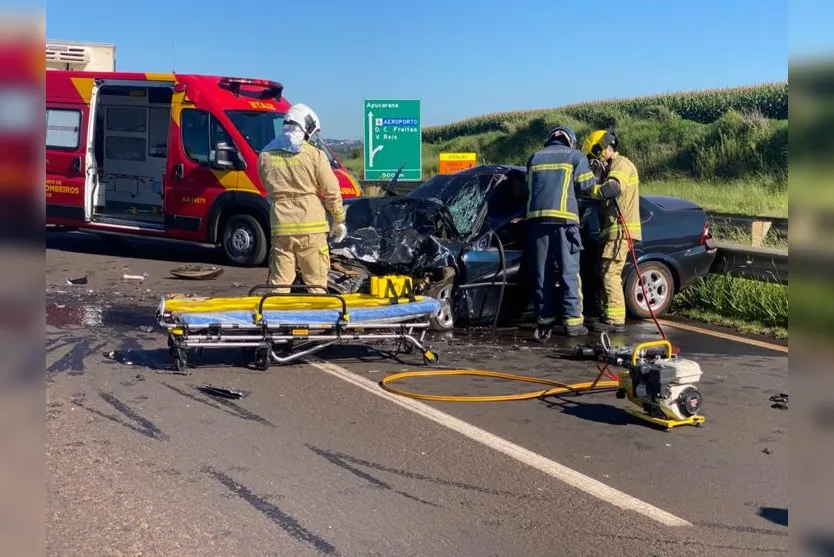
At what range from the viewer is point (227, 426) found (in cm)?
557

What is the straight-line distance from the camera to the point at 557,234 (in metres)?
8.47

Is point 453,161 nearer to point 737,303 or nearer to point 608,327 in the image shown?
point 737,303

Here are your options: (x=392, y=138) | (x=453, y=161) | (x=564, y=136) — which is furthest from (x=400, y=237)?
(x=453, y=161)

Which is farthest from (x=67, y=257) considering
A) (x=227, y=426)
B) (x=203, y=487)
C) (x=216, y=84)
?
(x=203, y=487)

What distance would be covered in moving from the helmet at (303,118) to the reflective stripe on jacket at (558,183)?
2167mm

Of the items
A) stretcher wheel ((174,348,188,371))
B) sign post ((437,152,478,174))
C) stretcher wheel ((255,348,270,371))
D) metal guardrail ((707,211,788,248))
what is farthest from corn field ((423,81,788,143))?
stretcher wheel ((174,348,188,371))

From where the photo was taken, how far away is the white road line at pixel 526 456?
4.38 m

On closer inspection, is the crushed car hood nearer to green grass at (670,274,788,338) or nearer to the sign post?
green grass at (670,274,788,338)

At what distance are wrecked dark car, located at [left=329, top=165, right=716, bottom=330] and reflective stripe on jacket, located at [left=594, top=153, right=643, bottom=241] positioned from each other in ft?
1.22

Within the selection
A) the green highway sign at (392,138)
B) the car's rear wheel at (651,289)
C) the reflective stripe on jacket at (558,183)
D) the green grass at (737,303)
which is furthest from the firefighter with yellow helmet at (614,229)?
the green highway sign at (392,138)

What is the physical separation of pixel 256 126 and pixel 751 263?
6.90m
